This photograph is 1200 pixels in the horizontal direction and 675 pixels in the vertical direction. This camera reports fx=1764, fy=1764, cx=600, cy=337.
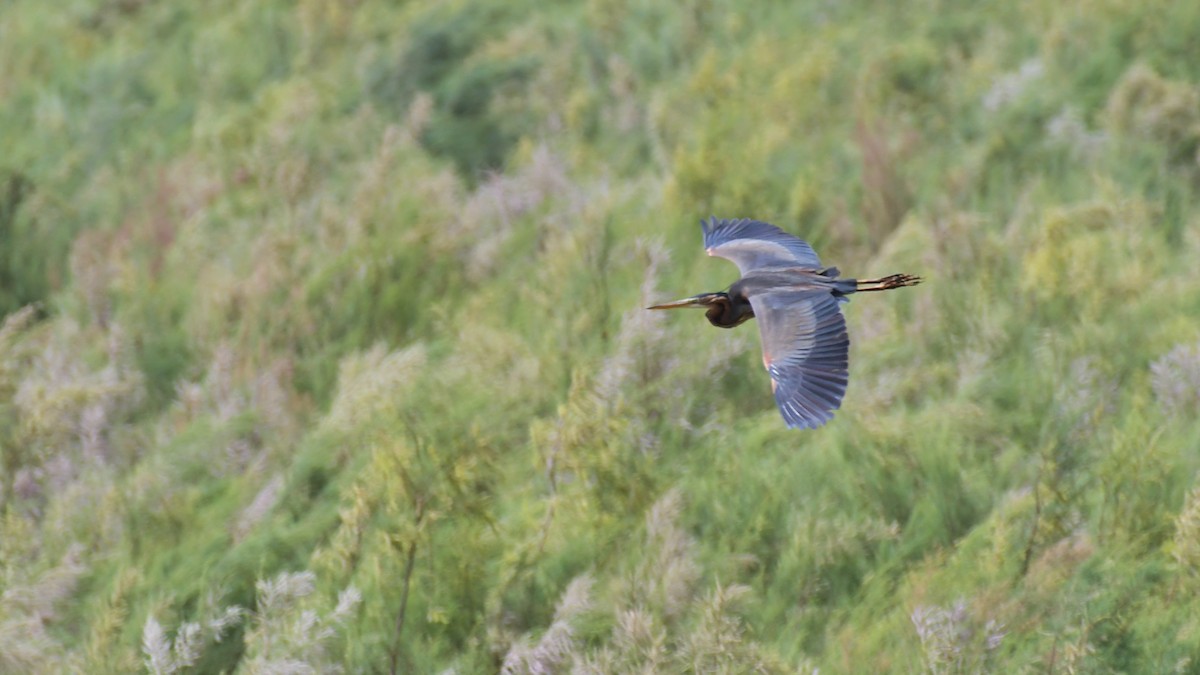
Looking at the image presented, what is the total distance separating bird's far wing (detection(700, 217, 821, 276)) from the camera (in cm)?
504

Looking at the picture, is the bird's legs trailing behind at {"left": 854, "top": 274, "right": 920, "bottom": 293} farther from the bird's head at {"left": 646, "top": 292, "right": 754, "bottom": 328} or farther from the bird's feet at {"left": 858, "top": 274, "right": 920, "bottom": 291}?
the bird's head at {"left": 646, "top": 292, "right": 754, "bottom": 328}

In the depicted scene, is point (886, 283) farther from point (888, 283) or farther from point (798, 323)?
point (798, 323)

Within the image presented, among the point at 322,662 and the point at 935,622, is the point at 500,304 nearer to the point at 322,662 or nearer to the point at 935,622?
the point at 322,662

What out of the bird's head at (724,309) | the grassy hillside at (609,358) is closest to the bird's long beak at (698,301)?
the bird's head at (724,309)

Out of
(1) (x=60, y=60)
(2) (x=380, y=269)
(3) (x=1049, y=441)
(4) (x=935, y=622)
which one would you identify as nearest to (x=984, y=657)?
(4) (x=935, y=622)

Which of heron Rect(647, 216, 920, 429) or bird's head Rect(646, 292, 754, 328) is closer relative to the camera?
heron Rect(647, 216, 920, 429)

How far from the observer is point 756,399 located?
217 inches

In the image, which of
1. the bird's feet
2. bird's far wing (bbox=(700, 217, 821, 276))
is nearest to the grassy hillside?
bird's far wing (bbox=(700, 217, 821, 276))

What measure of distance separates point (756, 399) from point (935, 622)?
5.22ft

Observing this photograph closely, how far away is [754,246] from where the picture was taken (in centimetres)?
517

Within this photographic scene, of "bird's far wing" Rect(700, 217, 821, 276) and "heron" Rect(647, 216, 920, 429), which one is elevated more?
"heron" Rect(647, 216, 920, 429)

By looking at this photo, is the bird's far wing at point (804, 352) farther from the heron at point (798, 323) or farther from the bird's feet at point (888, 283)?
the bird's feet at point (888, 283)

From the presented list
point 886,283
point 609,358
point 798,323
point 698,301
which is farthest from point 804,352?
point 609,358

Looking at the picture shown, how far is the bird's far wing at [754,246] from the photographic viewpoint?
16.5 ft
